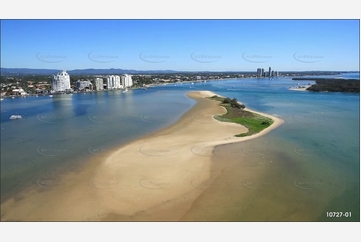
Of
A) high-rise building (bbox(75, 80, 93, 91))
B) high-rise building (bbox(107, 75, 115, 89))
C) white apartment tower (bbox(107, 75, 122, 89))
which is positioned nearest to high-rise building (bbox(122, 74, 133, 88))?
white apartment tower (bbox(107, 75, 122, 89))

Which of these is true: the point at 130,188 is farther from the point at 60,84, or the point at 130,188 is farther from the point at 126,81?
the point at 126,81

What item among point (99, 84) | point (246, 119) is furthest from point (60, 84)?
point (246, 119)

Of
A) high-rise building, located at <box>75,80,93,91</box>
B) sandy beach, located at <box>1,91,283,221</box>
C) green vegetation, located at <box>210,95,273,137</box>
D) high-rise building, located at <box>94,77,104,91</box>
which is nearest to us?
sandy beach, located at <box>1,91,283,221</box>

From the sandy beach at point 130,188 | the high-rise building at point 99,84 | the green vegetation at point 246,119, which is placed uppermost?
the high-rise building at point 99,84

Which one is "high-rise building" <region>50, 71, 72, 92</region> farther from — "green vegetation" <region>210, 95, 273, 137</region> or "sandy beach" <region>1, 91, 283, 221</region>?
"green vegetation" <region>210, 95, 273, 137</region>

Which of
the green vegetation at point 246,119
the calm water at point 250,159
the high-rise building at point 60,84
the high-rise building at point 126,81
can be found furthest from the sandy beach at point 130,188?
the high-rise building at point 126,81

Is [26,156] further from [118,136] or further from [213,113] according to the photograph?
[213,113]

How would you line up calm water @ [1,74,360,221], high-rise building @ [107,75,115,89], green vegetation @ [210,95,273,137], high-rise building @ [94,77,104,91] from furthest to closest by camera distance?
1. high-rise building @ [107,75,115,89]
2. high-rise building @ [94,77,104,91]
3. green vegetation @ [210,95,273,137]
4. calm water @ [1,74,360,221]

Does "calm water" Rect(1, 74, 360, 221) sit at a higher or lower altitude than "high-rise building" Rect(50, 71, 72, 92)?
lower

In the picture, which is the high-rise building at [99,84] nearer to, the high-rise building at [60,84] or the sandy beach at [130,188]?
the high-rise building at [60,84]
